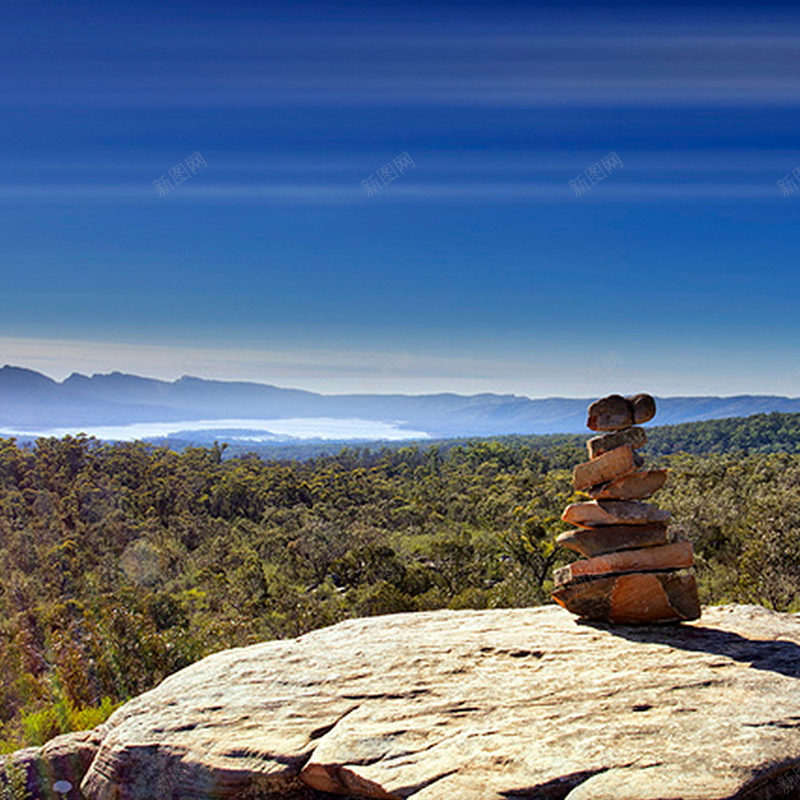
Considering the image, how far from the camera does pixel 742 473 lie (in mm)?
69250

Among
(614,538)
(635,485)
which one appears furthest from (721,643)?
(635,485)

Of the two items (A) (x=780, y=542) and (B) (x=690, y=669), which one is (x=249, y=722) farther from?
(A) (x=780, y=542)

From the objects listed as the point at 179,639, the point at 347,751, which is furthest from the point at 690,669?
the point at 179,639

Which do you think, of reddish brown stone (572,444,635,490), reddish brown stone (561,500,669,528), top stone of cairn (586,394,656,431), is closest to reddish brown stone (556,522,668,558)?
reddish brown stone (561,500,669,528)

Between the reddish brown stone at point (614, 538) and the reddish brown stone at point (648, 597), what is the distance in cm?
63

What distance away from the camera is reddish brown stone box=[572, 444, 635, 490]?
13188 mm

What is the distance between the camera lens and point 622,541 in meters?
13.3

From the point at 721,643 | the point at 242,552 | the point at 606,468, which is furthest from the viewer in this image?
the point at 242,552

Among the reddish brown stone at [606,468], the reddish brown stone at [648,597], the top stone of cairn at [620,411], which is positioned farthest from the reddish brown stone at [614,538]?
the top stone of cairn at [620,411]

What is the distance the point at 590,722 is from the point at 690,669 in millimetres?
2572

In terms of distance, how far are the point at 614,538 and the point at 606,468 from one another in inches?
61.6

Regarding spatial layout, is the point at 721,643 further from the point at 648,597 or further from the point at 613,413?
the point at 613,413

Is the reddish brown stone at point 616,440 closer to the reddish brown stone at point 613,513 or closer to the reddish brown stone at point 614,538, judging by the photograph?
the reddish brown stone at point 613,513

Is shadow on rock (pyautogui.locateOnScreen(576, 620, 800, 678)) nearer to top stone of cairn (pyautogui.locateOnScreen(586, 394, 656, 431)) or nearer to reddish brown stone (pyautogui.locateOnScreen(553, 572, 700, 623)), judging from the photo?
reddish brown stone (pyautogui.locateOnScreen(553, 572, 700, 623))
